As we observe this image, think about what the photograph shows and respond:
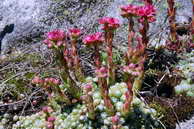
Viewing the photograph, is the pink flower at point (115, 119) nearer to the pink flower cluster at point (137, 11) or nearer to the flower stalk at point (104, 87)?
the flower stalk at point (104, 87)

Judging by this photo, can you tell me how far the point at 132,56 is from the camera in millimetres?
3043

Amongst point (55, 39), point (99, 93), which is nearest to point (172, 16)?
point (99, 93)

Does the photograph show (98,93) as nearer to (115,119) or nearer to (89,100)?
(89,100)

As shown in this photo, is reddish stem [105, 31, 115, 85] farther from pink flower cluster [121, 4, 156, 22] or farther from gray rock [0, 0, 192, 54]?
gray rock [0, 0, 192, 54]

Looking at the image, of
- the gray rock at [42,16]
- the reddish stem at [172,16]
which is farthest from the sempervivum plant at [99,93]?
the gray rock at [42,16]

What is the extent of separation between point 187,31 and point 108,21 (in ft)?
5.30

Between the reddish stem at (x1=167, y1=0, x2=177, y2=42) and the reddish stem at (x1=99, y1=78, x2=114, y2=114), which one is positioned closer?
the reddish stem at (x1=99, y1=78, x2=114, y2=114)

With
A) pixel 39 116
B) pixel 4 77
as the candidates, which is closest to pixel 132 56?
pixel 39 116

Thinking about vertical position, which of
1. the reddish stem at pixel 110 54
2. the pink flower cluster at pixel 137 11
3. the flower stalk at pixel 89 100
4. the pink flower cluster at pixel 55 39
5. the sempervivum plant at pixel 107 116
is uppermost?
the pink flower cluster at pixel 137 11

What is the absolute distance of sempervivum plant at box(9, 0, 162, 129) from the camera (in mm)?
2645

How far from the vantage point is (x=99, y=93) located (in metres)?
2.97

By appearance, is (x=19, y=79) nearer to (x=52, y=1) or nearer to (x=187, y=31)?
(x=52, y=1)

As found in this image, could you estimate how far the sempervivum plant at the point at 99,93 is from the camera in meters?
2.64

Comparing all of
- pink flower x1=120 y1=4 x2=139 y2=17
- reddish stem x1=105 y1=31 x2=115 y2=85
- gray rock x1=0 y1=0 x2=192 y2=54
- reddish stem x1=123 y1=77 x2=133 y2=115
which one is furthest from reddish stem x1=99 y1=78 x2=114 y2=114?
gray rock x1=0 y1=0 x2=192 y2=54
